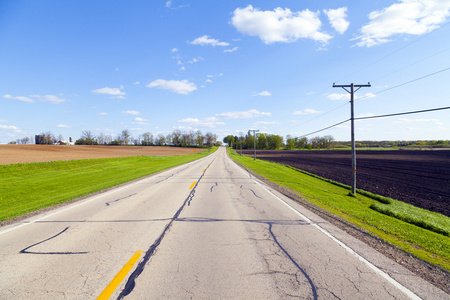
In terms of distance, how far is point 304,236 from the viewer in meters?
5.60

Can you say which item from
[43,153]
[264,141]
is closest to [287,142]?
[264,141]

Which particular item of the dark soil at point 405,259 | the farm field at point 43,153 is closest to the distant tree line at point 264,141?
the farm field at point 43,153

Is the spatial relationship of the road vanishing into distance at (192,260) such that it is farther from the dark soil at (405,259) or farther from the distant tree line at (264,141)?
the distant tree line at (264,141)

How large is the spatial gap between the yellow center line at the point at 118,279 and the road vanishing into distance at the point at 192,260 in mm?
15

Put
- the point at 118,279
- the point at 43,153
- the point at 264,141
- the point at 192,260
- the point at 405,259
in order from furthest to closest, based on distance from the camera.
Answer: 1. the point at 264,141
2. the point at 43,153
3. the point at 405,259
4. the point at 192,260
5. the point at 118,279

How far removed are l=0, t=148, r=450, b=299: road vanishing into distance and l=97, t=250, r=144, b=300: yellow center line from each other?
15 mm

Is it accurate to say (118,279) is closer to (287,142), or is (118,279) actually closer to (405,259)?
(405,259)

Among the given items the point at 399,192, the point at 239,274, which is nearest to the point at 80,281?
the point at 239,274

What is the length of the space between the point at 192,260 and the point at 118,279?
1.28 meters

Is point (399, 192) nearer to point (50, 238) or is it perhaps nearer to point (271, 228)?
point (271, 228)

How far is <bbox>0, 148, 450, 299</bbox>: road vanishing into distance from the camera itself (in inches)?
131

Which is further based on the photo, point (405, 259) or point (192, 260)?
point (405, 259)

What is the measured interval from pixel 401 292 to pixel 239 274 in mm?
2466

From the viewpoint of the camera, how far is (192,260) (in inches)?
167
